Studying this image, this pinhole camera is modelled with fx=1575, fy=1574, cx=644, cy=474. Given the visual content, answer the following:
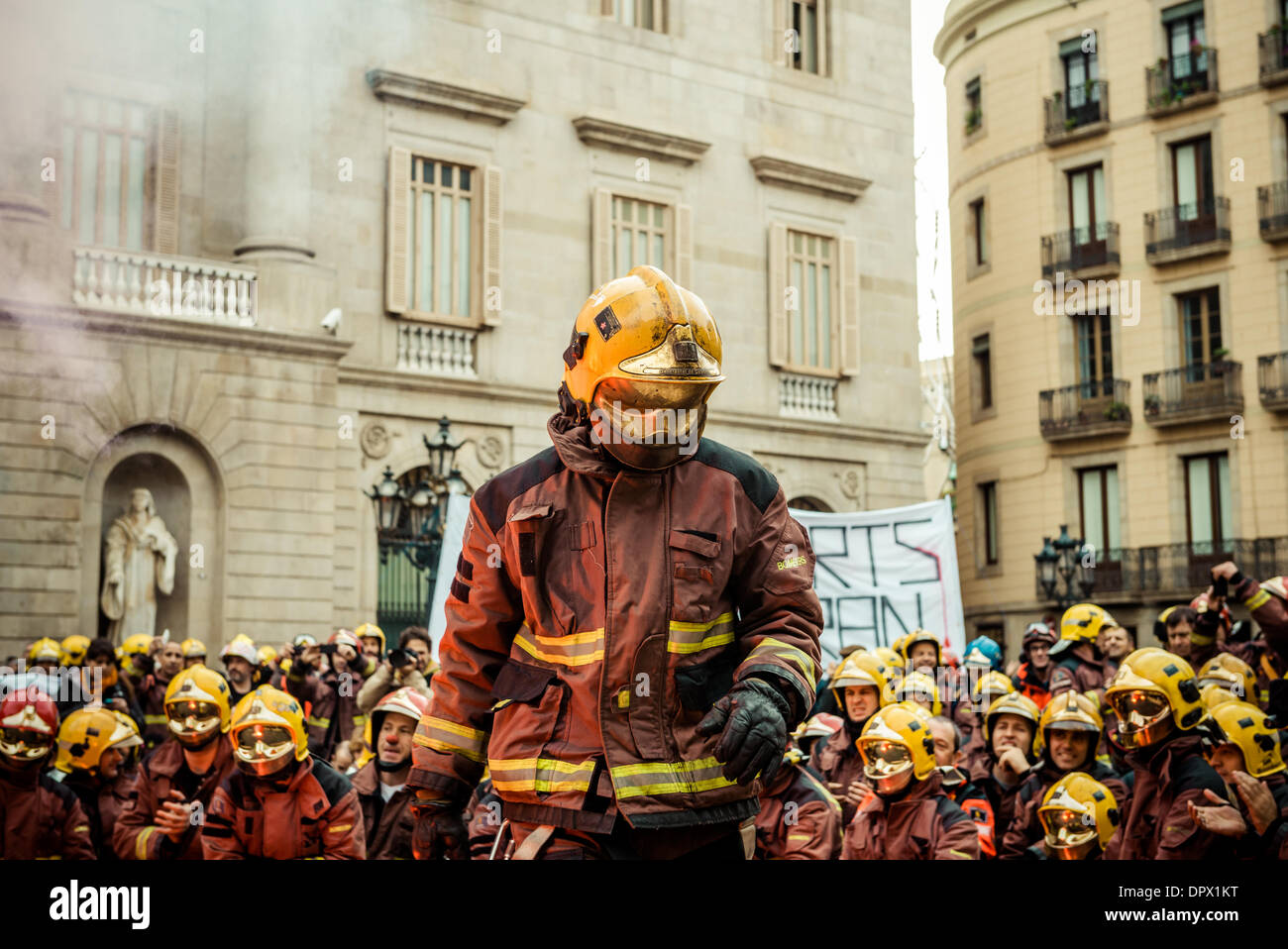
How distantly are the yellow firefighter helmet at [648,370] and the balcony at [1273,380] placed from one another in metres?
28.4

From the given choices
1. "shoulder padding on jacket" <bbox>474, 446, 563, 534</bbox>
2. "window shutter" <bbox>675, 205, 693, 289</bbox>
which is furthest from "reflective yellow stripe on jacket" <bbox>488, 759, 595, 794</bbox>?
"window shutter" <bbox>675, 205, 693, 289</bbox>

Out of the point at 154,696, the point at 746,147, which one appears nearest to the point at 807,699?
the point at 154,696

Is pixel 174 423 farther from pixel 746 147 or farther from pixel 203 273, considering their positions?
pixel 746 147

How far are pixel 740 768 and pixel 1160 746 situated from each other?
15.3 feet

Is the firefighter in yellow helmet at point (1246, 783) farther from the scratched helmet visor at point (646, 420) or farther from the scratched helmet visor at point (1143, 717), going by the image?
the scratched helmet visor at point (646, 420)

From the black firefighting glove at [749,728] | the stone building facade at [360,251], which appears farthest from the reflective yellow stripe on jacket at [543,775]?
the stone building facade at [360,251]

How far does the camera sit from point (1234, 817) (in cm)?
671

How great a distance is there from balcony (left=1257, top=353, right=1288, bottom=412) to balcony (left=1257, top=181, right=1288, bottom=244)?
2.29m

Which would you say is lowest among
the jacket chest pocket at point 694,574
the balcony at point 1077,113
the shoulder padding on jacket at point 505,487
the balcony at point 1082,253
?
the jacket chest pocket at point 694,574

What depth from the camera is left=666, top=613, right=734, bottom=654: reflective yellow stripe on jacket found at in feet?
12.1

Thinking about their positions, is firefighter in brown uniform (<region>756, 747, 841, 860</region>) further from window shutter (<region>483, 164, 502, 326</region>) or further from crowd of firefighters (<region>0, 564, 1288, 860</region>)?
window shutter (<region>483, 164, 502, 326</region>)

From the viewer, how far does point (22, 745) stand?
8438 millimetres

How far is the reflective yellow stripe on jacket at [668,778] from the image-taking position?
140 inches

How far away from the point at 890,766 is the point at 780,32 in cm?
1953
